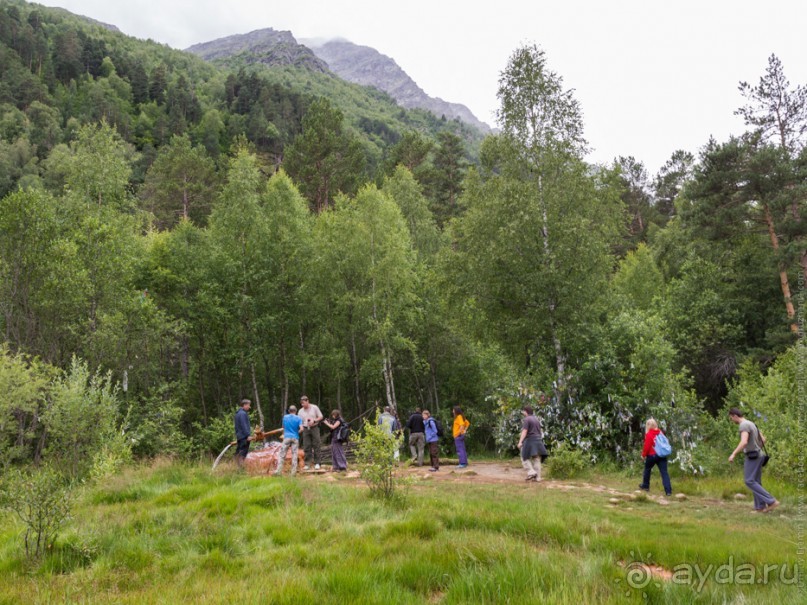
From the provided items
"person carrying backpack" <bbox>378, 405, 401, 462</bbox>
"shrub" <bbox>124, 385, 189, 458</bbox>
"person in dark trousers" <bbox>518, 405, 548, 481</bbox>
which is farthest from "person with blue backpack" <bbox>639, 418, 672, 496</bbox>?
"shrub" <bbox>124, 385, 189, 458</bbox>

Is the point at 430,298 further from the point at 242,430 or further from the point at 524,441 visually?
the point at 242,430

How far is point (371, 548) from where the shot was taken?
5191mm

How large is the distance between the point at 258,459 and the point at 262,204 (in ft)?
60.1

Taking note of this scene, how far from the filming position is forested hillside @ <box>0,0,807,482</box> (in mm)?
16094

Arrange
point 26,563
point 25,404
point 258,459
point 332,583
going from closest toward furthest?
point 332,583
point 26,563
point 258,459
point 25,404

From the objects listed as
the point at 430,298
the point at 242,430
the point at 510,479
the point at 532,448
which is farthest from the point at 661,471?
the point at 430,298

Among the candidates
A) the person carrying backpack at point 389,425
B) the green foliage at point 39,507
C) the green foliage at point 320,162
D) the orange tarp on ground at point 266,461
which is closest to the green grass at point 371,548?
the green foliage at point 39,507

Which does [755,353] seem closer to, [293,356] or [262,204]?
[293,356]

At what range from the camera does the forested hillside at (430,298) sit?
634 inches

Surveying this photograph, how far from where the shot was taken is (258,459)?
528 inches

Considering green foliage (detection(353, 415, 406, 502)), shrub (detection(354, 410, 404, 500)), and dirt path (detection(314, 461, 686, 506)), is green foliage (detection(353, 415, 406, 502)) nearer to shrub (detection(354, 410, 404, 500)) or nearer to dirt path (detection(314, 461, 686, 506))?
shrub (detection(354, 410, 404, 500))

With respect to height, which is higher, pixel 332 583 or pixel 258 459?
pixel 332 583

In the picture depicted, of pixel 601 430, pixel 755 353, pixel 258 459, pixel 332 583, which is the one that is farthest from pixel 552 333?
pixel 332 583

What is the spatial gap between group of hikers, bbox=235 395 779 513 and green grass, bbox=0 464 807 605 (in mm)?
942
